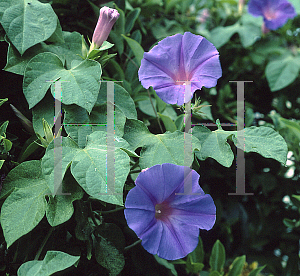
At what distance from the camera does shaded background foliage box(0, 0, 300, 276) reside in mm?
791

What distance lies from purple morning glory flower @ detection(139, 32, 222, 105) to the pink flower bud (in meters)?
0.12

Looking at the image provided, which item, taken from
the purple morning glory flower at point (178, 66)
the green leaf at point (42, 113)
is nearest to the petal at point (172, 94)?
the purple morning glory flower at point (178, 66)

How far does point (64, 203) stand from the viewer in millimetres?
581

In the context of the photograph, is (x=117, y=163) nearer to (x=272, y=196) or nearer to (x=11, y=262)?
(x=11, y=262)

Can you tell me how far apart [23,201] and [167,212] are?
0.92ft

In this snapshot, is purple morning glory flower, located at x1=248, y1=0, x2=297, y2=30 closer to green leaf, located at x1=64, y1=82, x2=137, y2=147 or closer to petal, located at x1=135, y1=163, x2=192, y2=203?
green leaf, located at x1=64, y1=82, x2=137, y2=147

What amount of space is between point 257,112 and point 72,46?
101 centimetres

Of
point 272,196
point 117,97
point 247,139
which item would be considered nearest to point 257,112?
point 272,196

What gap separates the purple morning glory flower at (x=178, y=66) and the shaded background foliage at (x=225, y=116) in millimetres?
170

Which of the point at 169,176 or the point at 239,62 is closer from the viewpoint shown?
the point at 169,176

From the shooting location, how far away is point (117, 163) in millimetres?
552

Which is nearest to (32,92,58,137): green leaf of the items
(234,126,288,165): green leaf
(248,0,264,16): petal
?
(234,126,288,165): green leaf

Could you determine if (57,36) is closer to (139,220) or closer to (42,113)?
(42,113)

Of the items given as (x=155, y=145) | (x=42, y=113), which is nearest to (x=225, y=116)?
(x=155, y=145)
